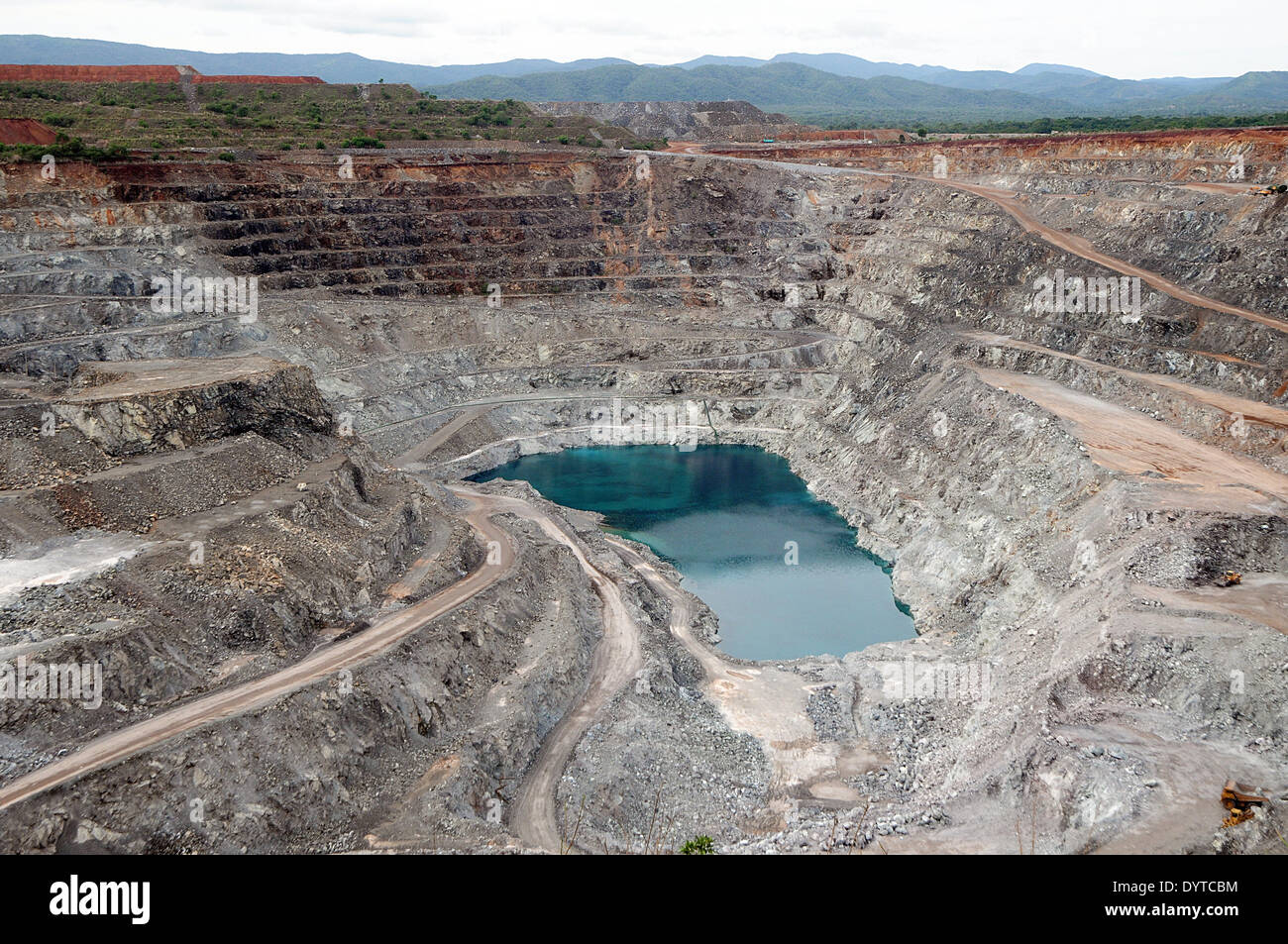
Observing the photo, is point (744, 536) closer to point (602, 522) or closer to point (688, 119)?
point (602, 522)

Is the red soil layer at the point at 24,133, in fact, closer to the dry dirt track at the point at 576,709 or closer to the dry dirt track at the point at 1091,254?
the dry dirt track at the point at 576,709

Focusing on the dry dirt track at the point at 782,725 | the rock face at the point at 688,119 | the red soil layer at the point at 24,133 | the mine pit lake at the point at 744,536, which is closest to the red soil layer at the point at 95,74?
the red soil layer at the point at 24,133

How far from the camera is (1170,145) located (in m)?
75.5

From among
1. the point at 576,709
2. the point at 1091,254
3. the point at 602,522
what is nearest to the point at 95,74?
the point at 602,522

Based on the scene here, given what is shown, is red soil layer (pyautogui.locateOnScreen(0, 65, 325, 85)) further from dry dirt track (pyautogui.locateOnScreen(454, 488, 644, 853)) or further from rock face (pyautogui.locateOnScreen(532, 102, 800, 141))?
dry dirt track (pyautogui.locateOnScreen(454, 488, 644, 853))

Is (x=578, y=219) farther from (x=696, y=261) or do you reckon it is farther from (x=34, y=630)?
(x=34, y=630)

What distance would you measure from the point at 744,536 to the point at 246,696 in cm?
3417

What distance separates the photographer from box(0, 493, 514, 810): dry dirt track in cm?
2445

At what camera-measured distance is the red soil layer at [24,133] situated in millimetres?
76500

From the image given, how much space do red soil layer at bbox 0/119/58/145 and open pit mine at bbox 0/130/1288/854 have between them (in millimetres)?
10362

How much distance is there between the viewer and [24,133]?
77.2 metres

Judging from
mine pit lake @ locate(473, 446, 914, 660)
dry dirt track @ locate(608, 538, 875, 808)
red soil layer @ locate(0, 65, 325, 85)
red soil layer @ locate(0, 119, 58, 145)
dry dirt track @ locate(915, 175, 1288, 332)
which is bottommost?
dry dirt track @ locate(608, 538, 875, 808)

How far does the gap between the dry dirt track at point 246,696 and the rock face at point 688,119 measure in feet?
369

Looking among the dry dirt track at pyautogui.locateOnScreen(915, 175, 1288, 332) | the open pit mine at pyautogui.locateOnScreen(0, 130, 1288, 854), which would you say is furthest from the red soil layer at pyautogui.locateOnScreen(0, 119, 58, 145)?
the dry dirt track at pyautogui.locateOnScreen(915, 175, 1288, 332)
